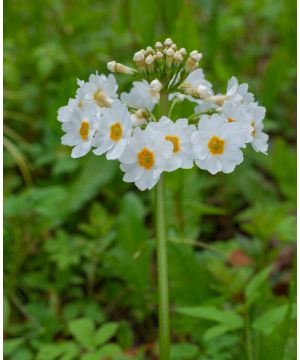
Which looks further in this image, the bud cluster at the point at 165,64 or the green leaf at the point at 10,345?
the green leaf at the point at 10,345

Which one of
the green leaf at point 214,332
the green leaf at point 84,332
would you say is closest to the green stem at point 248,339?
the green leaf at point 214,332

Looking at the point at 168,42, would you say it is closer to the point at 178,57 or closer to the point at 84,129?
the point at 178,57

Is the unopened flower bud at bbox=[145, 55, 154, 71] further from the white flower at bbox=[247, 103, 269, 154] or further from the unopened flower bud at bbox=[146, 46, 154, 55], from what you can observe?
the white flower at bbox=[247, 103, 269, 154]

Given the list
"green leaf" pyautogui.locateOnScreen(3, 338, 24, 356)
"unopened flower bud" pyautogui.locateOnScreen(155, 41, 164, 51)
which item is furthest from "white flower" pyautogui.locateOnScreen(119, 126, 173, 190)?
"green leaf" pyautogui.locateOnScreen(3, 338, 24, 356)

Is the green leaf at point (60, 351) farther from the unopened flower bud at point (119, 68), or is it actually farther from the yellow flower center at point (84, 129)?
the unopened flower bud at point (119, 68)

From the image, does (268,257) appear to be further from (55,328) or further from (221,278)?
(55,328)

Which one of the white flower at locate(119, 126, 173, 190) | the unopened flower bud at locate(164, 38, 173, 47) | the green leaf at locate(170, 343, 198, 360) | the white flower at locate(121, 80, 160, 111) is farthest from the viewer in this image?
the green leaf at locate(170, 343, 198, 360)
